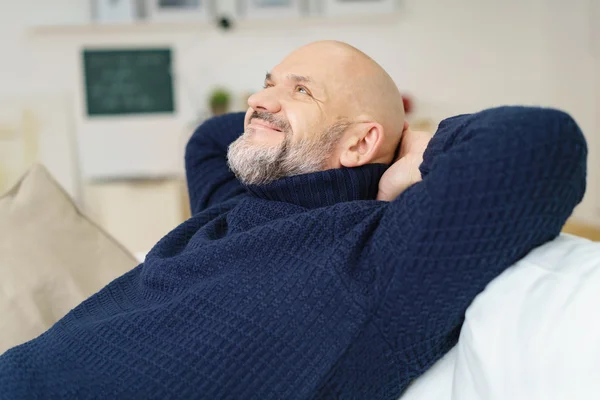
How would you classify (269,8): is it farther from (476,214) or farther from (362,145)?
(476,214)

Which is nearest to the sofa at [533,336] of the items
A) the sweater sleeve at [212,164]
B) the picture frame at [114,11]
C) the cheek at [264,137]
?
the cheek at [264,137]

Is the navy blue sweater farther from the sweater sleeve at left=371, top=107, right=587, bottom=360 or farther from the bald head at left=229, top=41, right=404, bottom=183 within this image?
the bald head at left=229, top=41, right=404, bottom=183

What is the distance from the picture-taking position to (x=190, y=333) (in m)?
0.94

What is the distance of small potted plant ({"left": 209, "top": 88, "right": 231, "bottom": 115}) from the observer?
3635 mm

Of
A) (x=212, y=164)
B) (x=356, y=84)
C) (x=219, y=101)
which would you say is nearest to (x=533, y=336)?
(x=356, y=84)

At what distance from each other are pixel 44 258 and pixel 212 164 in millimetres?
447

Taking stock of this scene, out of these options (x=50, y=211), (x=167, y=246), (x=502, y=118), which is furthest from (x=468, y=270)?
(x=50, y=211)

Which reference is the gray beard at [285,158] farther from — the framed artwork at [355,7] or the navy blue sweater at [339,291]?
the framed artwork at [355,7]

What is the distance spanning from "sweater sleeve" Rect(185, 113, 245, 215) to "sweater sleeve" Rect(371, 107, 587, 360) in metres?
0.68

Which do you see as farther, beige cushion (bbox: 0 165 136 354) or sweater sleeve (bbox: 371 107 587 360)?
beige cushion (bbox: 0 165 136 354)

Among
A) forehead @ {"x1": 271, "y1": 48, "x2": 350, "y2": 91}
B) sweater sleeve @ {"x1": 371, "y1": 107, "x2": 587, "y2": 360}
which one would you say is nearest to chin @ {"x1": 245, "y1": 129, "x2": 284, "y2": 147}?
forehead @ {"x1": 271, "y1": 48, "x2": 350, "y2": 91}

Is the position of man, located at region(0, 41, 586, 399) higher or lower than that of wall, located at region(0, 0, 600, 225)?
lower

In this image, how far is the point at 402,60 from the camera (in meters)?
3.91

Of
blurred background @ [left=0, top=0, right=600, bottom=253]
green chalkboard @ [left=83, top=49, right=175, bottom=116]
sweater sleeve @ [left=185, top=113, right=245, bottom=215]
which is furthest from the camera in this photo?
green chalkboard @ [left=83, top=49, right=175, bottom=116]
